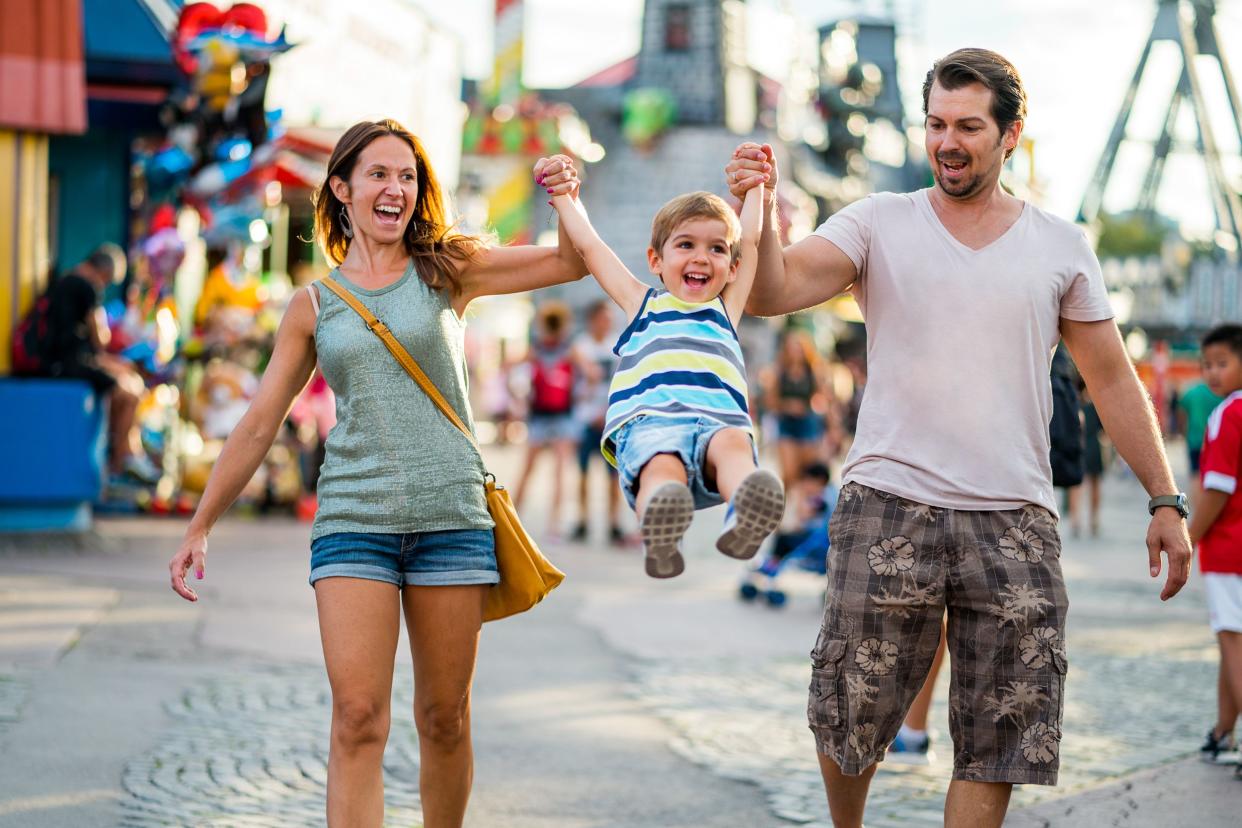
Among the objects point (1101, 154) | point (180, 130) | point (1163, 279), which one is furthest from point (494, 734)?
point (1101, 154)

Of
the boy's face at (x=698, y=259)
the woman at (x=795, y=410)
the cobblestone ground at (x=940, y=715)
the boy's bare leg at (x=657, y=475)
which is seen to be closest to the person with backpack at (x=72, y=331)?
the cobblestone ground at (x=940, y=715)

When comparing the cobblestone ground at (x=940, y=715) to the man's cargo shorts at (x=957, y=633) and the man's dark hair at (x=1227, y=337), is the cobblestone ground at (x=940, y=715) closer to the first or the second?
the man's cargo shorts at (x=957, y=633)

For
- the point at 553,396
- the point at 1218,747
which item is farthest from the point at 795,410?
the point at 1218,747

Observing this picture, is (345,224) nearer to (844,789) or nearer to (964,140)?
(964,140)

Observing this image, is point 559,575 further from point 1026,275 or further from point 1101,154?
point 1101,154

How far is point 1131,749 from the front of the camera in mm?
6402

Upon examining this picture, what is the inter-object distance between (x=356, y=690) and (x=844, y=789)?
1.27 m

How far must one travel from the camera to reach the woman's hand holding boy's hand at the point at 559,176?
4242 millimetres

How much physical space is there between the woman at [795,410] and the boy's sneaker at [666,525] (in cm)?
963

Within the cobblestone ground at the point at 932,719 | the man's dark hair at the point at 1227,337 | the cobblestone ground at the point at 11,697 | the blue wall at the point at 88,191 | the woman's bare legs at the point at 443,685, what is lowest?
the cobblestone ground at the point at 932,719

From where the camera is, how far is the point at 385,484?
396 centimetres

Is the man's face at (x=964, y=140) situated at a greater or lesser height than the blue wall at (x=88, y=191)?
lesser

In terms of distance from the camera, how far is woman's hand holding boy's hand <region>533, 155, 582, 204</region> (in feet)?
13.9

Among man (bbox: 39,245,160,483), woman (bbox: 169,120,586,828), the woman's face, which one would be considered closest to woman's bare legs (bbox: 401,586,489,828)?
woman (bbox: 169,120,586,828)
